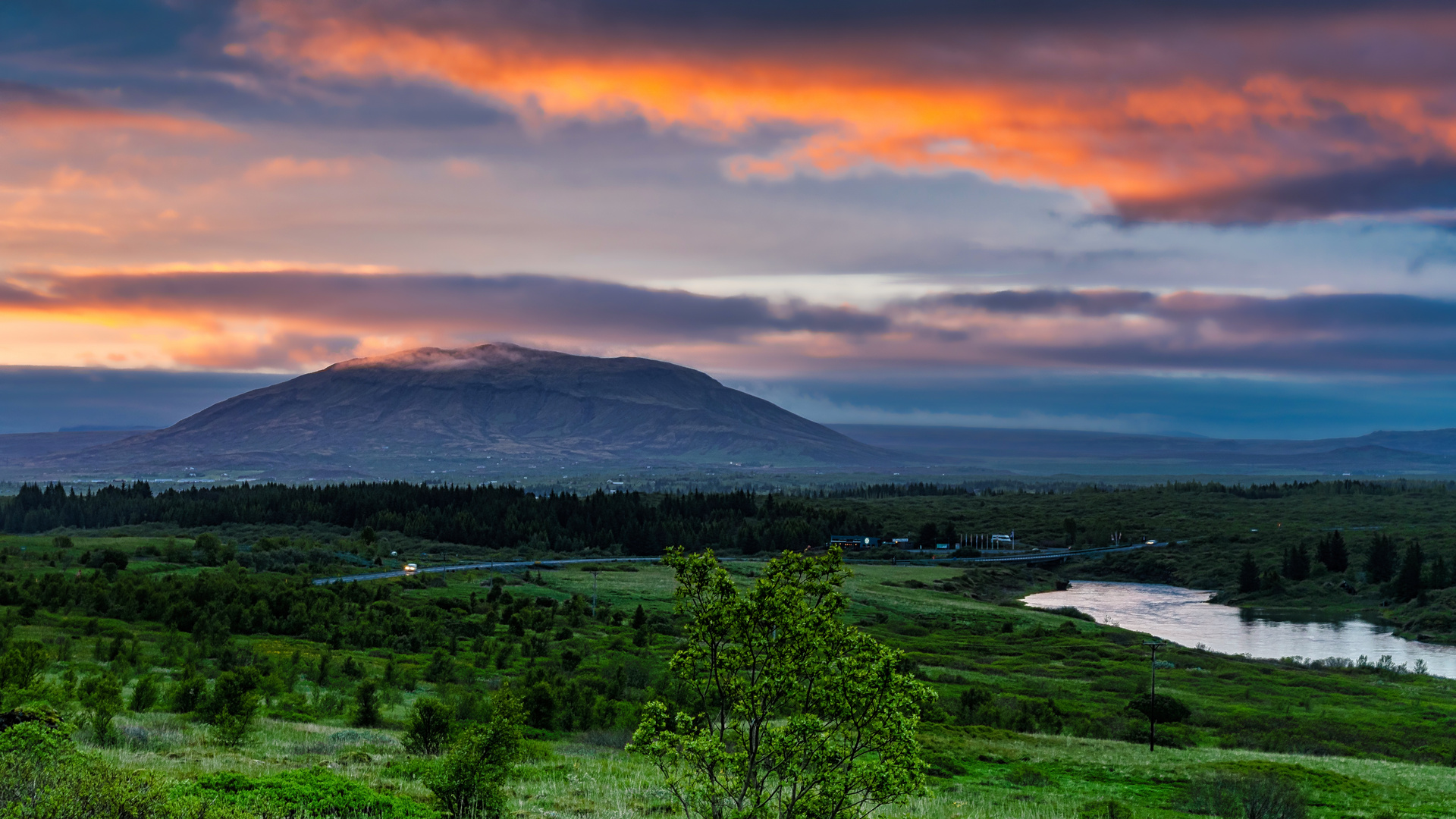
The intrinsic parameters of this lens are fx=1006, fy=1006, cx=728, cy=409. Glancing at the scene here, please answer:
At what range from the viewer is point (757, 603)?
50.1ft

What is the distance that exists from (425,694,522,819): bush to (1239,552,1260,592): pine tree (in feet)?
520

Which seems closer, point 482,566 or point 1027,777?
point 1027,777

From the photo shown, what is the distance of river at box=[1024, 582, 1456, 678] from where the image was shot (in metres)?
105

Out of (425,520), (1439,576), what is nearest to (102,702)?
(425,520)

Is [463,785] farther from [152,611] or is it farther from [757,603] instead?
[152,611]

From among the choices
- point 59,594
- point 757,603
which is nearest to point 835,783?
point 757,603

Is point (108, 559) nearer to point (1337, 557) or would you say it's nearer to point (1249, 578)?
point (1249, 578)

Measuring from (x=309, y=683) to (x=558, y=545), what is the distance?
434 ft

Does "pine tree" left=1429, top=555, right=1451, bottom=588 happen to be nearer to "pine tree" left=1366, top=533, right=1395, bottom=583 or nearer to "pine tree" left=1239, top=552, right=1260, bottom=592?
"pine tree" left=1366, top=533, right=1395, bottom=583

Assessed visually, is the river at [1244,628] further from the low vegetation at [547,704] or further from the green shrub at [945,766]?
the green shrub at [945,766]

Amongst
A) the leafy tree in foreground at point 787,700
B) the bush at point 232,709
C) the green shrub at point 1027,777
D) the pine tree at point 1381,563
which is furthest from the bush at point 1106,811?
the pine tree at point 1381,563

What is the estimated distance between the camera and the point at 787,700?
15.4 meters

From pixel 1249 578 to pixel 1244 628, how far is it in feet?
120

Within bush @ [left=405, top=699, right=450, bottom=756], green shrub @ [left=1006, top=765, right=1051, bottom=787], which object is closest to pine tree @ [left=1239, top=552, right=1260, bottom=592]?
green shrub @ [left=1006, top=765, right=1051, bottom=787]
